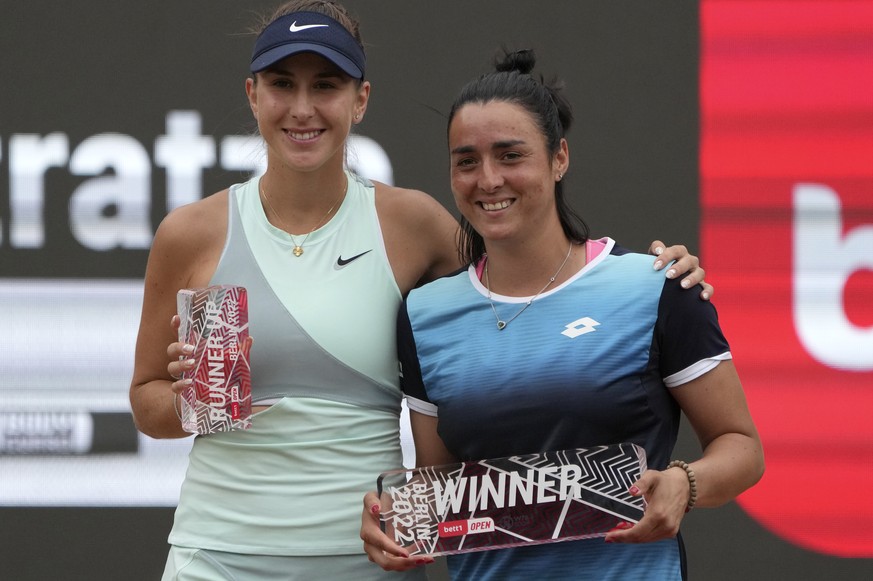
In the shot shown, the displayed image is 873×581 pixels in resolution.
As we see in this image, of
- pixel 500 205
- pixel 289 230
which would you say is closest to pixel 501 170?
pixel 500 205

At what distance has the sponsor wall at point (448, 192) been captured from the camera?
3105 millimetres

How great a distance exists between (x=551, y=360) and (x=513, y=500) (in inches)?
9.3

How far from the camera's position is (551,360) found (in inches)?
71.3

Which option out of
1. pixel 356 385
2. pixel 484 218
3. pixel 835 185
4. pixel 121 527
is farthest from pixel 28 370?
pixel 835 185

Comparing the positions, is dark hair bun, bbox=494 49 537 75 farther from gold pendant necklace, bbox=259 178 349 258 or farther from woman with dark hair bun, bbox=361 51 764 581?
gold pendant necklace, bbox=259 178 349 258

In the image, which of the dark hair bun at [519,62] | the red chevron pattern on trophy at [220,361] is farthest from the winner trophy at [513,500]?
the dark hair bun at [519,62]

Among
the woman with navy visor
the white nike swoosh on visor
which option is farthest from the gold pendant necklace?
the white nike swoosh on visor

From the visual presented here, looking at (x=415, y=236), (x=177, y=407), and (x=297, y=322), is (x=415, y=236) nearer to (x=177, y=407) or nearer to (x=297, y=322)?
(x=297, y=322)

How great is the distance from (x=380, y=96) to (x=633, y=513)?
179cm

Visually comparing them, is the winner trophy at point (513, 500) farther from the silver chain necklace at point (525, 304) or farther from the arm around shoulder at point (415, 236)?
the arm around shoulder at point (415, 236)

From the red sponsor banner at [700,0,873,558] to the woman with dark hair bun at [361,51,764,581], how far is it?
128 cm

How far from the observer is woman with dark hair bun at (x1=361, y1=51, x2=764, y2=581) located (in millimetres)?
1782

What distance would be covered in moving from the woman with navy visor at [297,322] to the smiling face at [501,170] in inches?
9.5

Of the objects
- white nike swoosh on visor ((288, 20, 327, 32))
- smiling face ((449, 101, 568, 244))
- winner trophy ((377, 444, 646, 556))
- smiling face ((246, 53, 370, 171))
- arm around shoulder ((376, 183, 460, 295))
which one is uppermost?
white nike swoosh on visor ((288, 20, 327, 32))
